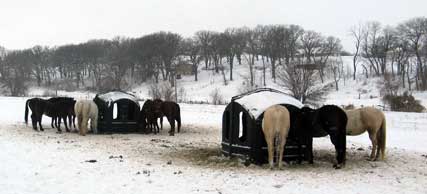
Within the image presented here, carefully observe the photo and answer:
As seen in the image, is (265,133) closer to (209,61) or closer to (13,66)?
(209,61)

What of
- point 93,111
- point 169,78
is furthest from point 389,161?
point 169,78

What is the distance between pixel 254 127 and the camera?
13.2 metres

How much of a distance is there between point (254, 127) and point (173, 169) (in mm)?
2837

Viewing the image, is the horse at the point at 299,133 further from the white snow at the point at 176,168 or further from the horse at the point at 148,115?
the horse at the point at 148,115

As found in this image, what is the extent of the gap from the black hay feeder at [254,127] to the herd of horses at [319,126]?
23 centimetres

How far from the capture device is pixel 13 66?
9981 centimetres

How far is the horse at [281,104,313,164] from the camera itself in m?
13.6

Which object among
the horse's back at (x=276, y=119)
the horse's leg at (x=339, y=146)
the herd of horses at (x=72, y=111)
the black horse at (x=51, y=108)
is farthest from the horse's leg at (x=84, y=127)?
the horse's leg at (x=339, y=146)

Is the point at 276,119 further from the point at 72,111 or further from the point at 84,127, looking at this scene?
the point at 72,111

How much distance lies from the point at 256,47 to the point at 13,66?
55833 millimetres

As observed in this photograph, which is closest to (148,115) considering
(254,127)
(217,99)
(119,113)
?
(119,113)

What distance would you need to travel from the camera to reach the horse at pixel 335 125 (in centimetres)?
1278

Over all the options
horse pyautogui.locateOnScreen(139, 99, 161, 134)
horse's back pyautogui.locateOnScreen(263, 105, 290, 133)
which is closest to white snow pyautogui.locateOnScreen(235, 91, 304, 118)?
horse's back pyautogui.locateOnScreen(263, 105, 290, 133)

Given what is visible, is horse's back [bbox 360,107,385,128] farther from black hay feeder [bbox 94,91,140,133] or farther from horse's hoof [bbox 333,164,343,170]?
black hay feeder [bbox 94,91,140,133]
